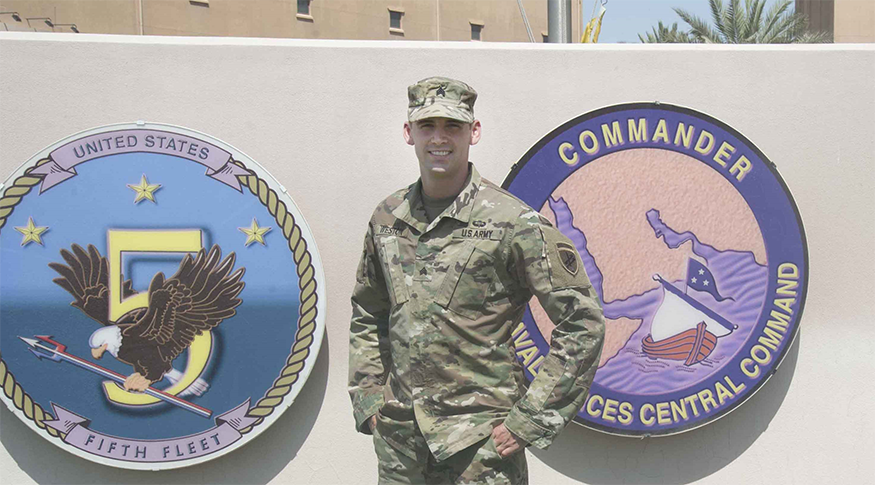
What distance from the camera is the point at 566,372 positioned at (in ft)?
7.61

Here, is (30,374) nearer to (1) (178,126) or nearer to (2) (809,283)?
(1) (178,126)

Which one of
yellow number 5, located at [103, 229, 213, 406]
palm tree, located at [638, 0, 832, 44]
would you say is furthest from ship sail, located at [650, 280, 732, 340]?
palm tree, located at [638, 0, 832, 44]

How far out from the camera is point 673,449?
12.0 feet

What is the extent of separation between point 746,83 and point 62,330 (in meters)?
2.82

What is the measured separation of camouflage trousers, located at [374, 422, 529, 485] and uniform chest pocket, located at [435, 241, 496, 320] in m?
0.36

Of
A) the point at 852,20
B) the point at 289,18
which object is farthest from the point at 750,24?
the point at 289,18

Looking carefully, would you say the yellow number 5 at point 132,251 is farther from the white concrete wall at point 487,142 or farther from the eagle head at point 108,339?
the white concrete wall at point 487,142

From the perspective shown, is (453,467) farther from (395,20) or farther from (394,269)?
(395,20)

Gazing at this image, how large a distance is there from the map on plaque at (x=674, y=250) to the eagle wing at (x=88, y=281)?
1.59m

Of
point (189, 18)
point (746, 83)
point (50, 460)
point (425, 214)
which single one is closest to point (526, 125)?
point (746, 83)

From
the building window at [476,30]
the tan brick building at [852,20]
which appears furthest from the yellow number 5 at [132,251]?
the building window at [476,30]

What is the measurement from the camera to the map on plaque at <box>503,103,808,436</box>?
351 centimetres

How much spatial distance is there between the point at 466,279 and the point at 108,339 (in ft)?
5.44

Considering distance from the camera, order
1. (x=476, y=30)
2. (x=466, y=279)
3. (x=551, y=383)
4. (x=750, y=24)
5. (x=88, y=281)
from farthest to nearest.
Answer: (x=476, y=30), (x=750, y=24), (x=88, y=281), (x=466, y=279), (x=551, y=383)
